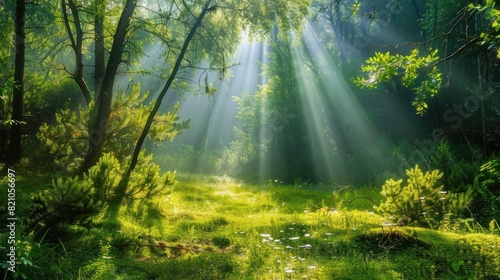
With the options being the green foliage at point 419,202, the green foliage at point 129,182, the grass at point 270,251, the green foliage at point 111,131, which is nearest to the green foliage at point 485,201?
the green foliage at point 419,202

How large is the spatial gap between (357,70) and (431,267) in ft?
61.2

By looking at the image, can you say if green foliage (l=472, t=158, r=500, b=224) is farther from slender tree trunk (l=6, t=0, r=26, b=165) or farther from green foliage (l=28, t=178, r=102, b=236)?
slender tree trunk (l=6, t=0, r=26, b=165)

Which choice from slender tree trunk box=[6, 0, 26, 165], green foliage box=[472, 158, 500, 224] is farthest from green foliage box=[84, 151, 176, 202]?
green foliage box=[472, 158, 500, 224]

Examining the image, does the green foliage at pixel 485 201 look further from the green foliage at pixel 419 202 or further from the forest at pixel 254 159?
the green foliage at pixel 419 202

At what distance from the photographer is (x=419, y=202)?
6359 mm

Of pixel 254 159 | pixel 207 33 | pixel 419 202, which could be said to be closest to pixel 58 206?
pixel 419 202

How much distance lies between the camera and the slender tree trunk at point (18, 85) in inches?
341

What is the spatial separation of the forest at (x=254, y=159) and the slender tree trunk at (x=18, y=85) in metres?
0.03

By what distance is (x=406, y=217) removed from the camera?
6398 millimetres

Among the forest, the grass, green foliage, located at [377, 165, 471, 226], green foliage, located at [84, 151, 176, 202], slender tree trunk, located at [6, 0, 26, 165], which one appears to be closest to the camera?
the grass

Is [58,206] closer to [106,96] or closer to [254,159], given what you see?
[106,96]

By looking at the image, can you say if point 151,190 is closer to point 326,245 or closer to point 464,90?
point 326,245

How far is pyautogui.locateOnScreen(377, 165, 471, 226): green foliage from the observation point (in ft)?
20.9

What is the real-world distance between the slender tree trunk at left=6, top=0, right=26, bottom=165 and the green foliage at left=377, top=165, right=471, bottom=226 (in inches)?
309
